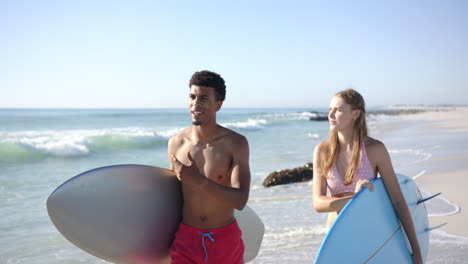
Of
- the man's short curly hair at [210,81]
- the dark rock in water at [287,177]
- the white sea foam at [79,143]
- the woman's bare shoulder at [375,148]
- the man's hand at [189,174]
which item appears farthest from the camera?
the white sea foam at [79,143]

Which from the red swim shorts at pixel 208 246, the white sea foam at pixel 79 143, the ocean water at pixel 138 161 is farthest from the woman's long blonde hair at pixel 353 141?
the white sea foam at pixel 79 143

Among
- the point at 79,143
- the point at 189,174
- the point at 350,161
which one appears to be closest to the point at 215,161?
the point at 189,174

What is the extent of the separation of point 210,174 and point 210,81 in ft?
1.56

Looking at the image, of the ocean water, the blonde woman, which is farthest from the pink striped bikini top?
the ocean water

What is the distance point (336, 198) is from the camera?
2.47 meters

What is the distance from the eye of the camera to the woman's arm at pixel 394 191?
254cm

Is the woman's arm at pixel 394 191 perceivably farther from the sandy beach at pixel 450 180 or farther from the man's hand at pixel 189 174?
the sandy beach at pixel 450 180

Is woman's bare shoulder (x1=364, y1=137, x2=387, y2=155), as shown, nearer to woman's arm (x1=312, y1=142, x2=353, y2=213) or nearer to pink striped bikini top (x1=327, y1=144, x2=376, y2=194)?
pink striped bikini top (x1=327, y1=144, x2=376, y2=194)

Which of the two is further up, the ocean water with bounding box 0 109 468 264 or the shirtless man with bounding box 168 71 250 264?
the shirtless man with bounding box 168 71 250 264

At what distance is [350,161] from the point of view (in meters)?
2.55

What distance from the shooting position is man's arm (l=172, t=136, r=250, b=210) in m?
2.10

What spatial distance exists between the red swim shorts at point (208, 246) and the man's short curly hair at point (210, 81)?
69cm

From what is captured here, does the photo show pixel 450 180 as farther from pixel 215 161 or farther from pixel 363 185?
pixel 215 161

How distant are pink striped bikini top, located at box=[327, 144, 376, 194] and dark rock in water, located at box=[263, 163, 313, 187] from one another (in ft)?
16.3
